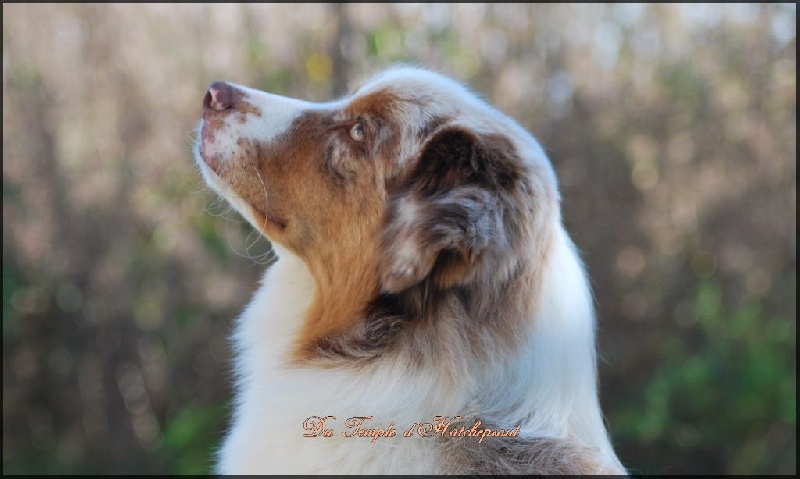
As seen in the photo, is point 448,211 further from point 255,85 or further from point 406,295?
point 255,85

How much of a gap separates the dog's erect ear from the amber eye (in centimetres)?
28

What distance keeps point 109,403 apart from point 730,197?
6.00m

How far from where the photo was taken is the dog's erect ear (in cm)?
245

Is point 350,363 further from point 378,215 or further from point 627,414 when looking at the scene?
point 627,414

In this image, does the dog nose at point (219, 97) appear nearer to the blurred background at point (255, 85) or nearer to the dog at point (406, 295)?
the dog at point (406, 295)

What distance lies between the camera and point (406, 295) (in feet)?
8.65

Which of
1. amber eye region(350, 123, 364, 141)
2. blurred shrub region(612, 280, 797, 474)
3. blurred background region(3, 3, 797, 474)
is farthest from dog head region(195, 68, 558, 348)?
blurred shrub region(612, 280, 797, 474)

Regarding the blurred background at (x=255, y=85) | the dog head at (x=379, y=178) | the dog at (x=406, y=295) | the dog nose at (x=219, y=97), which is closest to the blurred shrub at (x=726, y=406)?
the blurred background at (x=255, y=85)

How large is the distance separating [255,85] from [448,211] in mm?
4734

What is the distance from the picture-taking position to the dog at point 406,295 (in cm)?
249

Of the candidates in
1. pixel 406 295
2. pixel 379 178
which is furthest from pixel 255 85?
pixel 406 295

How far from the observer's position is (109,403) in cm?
751

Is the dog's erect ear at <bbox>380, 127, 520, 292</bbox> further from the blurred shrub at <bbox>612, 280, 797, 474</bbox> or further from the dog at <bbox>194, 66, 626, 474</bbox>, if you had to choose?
the blurred shrub at <bbox>612, 280, 797, 474</bbox>

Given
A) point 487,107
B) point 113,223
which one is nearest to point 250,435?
point 487,107
